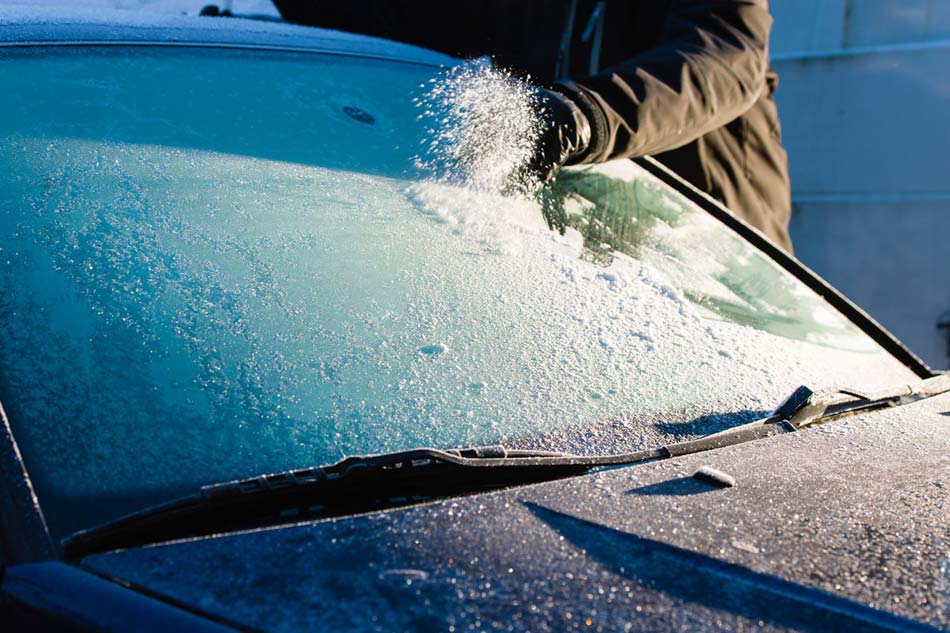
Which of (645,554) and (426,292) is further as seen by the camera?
(426,292)

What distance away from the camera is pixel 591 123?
1964 millimetres

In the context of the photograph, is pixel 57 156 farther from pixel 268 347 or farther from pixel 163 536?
pixel 163 536

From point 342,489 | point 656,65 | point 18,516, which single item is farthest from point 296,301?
point 656,65

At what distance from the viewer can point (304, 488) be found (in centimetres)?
104

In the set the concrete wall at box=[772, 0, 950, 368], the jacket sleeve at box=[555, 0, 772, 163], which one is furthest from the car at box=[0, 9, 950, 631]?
the concrete wall at box=[772, 0, 950, 368]

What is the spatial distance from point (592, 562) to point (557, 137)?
1094 millimetres

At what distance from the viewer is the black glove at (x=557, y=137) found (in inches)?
72.8

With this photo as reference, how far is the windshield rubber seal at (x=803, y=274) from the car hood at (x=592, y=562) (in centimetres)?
91

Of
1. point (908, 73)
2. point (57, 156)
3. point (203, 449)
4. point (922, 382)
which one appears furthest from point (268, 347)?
point (908, 73)

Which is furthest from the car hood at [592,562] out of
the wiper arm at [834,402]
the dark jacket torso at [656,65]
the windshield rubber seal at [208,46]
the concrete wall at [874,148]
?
the concrete wall at [874,148]

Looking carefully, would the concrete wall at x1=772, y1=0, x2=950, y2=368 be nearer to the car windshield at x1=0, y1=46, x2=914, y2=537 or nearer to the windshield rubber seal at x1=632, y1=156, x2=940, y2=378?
the windshield rubber seal at x1=632, y1=156, x2=940, y2=378

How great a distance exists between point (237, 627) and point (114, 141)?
83 cm

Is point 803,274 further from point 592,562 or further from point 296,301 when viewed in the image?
point 592,562

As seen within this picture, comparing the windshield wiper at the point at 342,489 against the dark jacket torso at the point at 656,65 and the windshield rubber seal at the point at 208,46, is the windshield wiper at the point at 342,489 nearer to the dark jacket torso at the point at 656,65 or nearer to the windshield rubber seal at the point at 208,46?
the windshield rubber seal at the point at 208,46
